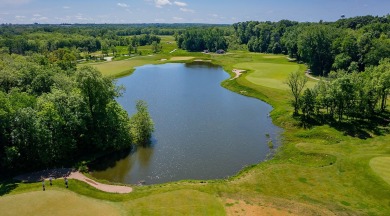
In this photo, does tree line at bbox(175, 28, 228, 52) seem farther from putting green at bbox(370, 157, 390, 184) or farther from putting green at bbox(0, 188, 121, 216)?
putting green at bbox(0, 188, 121, 216)

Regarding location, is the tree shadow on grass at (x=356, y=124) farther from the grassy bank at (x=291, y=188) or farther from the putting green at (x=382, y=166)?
the putting green at (x=382, y=166)

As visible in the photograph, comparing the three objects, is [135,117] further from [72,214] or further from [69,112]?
[72,214]

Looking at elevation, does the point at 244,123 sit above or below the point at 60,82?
below

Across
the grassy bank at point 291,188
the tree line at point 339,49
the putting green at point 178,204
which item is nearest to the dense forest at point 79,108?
the tree line at point 339,49

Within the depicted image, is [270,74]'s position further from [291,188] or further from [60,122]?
[60,122]

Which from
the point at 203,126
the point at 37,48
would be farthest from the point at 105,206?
the point at 37,48

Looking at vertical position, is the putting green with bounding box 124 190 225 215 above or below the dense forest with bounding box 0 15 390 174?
below

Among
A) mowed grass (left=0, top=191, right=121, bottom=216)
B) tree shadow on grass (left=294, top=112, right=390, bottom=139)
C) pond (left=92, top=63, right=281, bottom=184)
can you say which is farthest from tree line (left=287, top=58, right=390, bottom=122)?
mowed grass (left=0, top=191, right=121, bottom=216)
